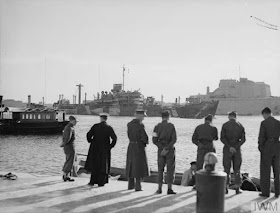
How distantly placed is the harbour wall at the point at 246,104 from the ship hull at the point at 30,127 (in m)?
147

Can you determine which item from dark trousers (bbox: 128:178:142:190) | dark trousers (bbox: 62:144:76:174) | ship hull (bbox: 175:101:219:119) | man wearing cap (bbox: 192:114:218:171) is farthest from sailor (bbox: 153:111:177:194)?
ship hull (bbox: 175:101:219:119)

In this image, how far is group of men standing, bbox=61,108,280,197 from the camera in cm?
648

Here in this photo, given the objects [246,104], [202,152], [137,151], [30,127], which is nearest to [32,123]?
[30,127]

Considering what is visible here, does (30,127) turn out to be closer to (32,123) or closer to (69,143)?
(32,123)

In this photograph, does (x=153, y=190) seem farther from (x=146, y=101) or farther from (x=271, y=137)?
(x=146, y=101)

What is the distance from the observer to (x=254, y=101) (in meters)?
185

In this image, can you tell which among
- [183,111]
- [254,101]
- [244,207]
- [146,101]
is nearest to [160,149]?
[244,207]

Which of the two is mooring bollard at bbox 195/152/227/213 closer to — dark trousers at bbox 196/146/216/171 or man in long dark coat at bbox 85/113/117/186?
dark trousers at bbox 196/146/216/171

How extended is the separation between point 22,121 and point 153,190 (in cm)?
4355

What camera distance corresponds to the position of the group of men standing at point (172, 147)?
21.3 feet

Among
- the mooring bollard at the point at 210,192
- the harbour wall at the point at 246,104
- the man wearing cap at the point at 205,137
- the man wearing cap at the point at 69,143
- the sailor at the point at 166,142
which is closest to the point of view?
the mooring bollard at the point at 210,192

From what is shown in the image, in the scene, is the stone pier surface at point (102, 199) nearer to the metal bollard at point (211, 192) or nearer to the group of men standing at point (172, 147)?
the group of men standing at point (172, 147)

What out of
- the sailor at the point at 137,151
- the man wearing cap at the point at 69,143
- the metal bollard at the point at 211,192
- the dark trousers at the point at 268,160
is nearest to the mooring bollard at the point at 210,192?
the metal bollard at the point at 211,192
